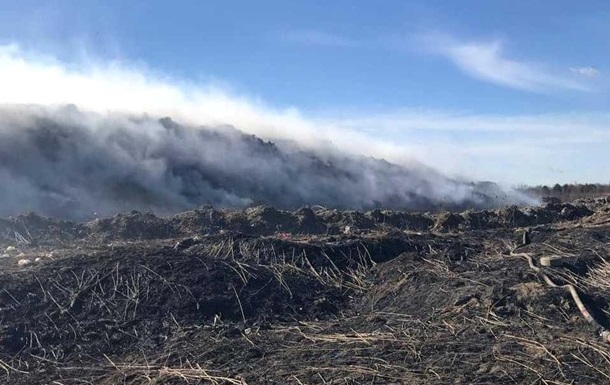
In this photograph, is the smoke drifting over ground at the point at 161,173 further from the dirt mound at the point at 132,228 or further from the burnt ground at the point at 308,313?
the burnt ground at the point at 308,313

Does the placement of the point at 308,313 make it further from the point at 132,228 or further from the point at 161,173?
the point at 161,173

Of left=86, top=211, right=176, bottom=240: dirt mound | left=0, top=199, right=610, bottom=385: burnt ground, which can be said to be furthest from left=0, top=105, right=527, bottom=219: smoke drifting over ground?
left=0, top=199, right=610, bottom=385: burnt ground

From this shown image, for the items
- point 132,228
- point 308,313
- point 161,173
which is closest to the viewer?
point 308,313

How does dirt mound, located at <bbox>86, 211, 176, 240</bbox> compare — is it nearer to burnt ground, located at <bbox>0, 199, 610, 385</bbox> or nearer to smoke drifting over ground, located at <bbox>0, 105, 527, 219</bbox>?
burnt ground, located at <bbox>0, 199, 610, 385</bbox>

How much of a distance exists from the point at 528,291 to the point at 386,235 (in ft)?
15.7

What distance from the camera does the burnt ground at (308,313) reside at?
20.1 feet

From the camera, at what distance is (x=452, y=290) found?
843 centimetres

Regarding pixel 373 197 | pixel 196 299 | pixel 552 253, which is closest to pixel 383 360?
pixel 196 299

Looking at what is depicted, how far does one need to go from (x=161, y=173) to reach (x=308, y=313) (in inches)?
856

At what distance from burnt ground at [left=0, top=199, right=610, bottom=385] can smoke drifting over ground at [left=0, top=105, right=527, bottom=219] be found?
1460cm

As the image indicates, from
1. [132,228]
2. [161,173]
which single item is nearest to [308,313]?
[132,228]

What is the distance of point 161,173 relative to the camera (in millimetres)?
29203

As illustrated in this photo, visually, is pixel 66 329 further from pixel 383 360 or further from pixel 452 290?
pixel 452 290

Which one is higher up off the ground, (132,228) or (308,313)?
(308,313)
